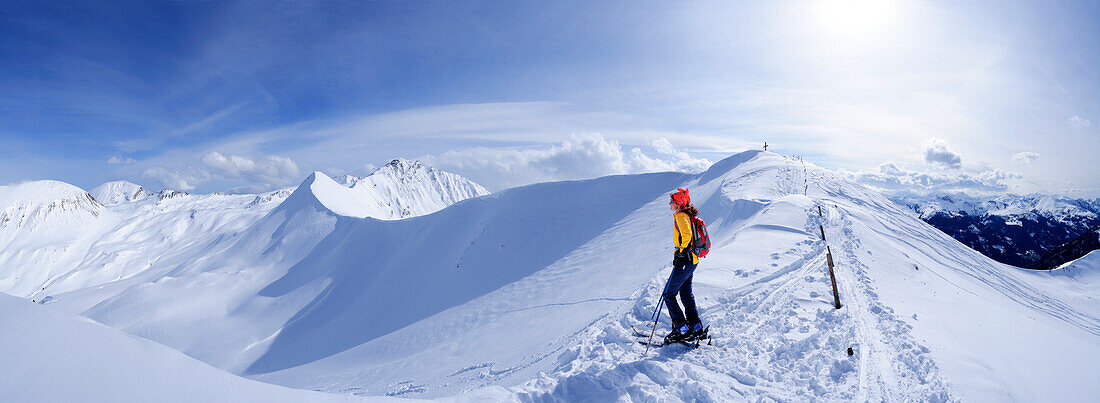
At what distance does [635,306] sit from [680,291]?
1.69 metres

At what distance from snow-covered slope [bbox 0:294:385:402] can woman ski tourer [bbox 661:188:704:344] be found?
5.11 metres

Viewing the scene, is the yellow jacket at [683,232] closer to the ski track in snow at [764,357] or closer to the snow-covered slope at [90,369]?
the ski track in snow at [764,357]

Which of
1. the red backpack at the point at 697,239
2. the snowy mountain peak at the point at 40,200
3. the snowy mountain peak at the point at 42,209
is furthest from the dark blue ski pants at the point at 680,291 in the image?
the snowy mountain peak at the point at 40,200

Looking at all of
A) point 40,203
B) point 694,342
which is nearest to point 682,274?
point 694,342

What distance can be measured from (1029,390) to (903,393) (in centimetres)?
163

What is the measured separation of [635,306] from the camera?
782cm

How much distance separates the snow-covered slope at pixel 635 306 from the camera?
559cm

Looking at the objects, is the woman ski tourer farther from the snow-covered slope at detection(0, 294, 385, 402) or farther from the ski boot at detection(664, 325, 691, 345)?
the snow-covered slope at detection(0, 294, 385, 402)

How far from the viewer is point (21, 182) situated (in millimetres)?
175625

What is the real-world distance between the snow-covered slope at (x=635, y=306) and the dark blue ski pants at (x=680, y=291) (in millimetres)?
539

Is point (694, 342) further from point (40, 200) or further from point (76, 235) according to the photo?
point (40, 200)

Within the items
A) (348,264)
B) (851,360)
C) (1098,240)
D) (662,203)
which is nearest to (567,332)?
(851,360)

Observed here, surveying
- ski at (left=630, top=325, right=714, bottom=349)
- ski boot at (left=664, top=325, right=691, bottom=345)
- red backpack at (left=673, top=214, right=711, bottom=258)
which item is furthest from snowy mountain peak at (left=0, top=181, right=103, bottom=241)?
red backpack at (left=673, top=214, right=711, bottom=258)

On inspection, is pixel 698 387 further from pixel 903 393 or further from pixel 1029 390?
pixel 1029 390
